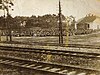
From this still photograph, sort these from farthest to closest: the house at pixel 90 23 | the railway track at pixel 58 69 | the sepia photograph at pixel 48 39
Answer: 1. the house at pixel 90 23
2. the sepia photograph at pixel 48 39
3. the railway track at pixel 58 69

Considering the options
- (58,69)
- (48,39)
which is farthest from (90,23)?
(58,69)

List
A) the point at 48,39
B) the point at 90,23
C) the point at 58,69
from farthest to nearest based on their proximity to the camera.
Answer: the point at 90,23, the point at 48,39, the point at 58,69

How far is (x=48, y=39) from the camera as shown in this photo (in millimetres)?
39156

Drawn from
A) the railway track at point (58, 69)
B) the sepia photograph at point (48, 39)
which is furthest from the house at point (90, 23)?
the railway track at point (58, 69)

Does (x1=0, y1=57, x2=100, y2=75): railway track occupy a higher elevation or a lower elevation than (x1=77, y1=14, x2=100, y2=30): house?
lower

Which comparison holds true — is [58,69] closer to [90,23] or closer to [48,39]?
[48,39]

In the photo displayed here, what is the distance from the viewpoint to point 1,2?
40.0 metres

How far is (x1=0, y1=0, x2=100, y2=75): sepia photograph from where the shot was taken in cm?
1153

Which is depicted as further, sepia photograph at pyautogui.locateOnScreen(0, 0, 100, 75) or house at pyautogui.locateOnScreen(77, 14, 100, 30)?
house at pyautogui.locateOnScreen(77, 14, 100, 30)

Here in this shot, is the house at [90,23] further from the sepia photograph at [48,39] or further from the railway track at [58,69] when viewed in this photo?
the railway track at [58,69]

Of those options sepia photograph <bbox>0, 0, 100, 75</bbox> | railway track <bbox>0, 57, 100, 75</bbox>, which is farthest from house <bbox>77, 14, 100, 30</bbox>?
railway track <bbox>0, 57, 100, 75</bbox>

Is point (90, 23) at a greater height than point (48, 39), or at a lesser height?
greater

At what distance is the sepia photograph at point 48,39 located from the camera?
454 inches

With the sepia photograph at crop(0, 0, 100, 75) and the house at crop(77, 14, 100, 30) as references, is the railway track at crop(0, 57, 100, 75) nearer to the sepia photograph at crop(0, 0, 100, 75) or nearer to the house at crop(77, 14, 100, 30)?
the sepia photograph at crop(0, 0, 100, 75)
